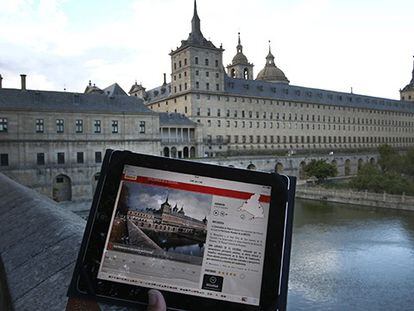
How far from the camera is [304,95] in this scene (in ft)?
236

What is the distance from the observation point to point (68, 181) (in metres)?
34.4

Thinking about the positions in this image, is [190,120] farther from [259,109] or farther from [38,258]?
[38,258]

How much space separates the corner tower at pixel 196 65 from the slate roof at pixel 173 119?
5315 mm

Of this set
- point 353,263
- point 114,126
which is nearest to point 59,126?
point 114,126

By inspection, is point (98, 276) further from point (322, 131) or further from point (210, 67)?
point (322, 131)

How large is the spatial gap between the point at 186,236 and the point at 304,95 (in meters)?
73.5

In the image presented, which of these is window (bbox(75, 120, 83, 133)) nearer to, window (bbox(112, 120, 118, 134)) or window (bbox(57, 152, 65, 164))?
window (bbox(57, 152, 65, 164))

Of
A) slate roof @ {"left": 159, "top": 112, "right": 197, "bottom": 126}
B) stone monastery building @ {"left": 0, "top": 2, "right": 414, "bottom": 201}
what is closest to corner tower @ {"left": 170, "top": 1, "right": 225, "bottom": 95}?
stone monastery building @ {"left": 0, "top": 2, "right": 414, "bottom": 201}

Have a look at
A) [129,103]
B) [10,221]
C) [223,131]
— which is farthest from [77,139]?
[10,221]

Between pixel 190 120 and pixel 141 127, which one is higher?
pixel 190 120

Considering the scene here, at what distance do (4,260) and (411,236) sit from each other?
27118 millimetres

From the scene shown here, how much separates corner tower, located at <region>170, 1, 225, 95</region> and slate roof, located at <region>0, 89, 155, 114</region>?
58.3 feet

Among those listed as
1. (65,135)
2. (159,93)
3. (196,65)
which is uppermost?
(196,65)

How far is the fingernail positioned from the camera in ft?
5.11
